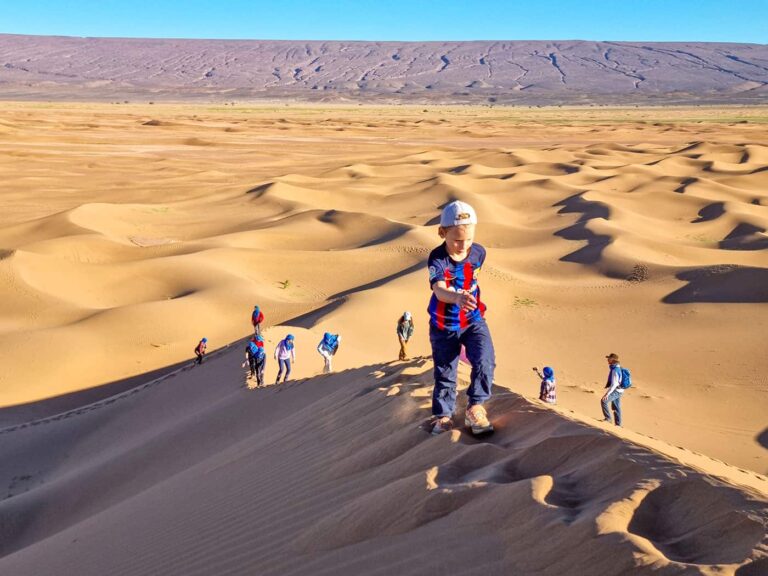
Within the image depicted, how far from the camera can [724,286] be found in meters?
14.2

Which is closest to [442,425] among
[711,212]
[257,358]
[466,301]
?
[466,301]

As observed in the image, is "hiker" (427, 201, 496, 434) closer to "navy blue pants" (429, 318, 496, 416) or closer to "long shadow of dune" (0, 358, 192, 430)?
"navy blue pants" (429, 318, 496, 416)

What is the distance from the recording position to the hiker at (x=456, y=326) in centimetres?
427

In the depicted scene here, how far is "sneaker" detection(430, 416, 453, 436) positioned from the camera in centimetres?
435

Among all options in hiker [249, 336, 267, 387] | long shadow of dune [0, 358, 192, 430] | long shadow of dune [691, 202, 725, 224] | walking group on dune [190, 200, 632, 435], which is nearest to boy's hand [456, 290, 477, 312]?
walking group on dune [190, 200, 632, 435]

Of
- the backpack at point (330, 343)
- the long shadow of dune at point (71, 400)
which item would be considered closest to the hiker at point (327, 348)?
the backpack at point (330, 343)

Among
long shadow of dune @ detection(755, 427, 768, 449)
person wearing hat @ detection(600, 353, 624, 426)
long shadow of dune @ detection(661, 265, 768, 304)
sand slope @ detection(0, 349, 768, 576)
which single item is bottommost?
long shadow of dune @ detection(755, 427, 768, 449)

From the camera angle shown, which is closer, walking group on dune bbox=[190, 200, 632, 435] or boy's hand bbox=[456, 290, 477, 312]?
boy's hand bbox=[456, 290, 477, 312]

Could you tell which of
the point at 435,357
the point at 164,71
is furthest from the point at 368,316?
the point at 164,71

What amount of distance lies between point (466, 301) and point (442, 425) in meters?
0.72

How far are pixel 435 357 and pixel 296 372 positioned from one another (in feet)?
16.6

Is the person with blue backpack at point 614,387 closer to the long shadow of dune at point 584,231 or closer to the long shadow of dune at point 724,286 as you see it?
the long shadow of dune at point 724,286

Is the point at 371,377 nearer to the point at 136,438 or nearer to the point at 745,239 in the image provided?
the point at 136,438

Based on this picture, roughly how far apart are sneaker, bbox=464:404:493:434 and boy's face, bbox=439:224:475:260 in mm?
767
